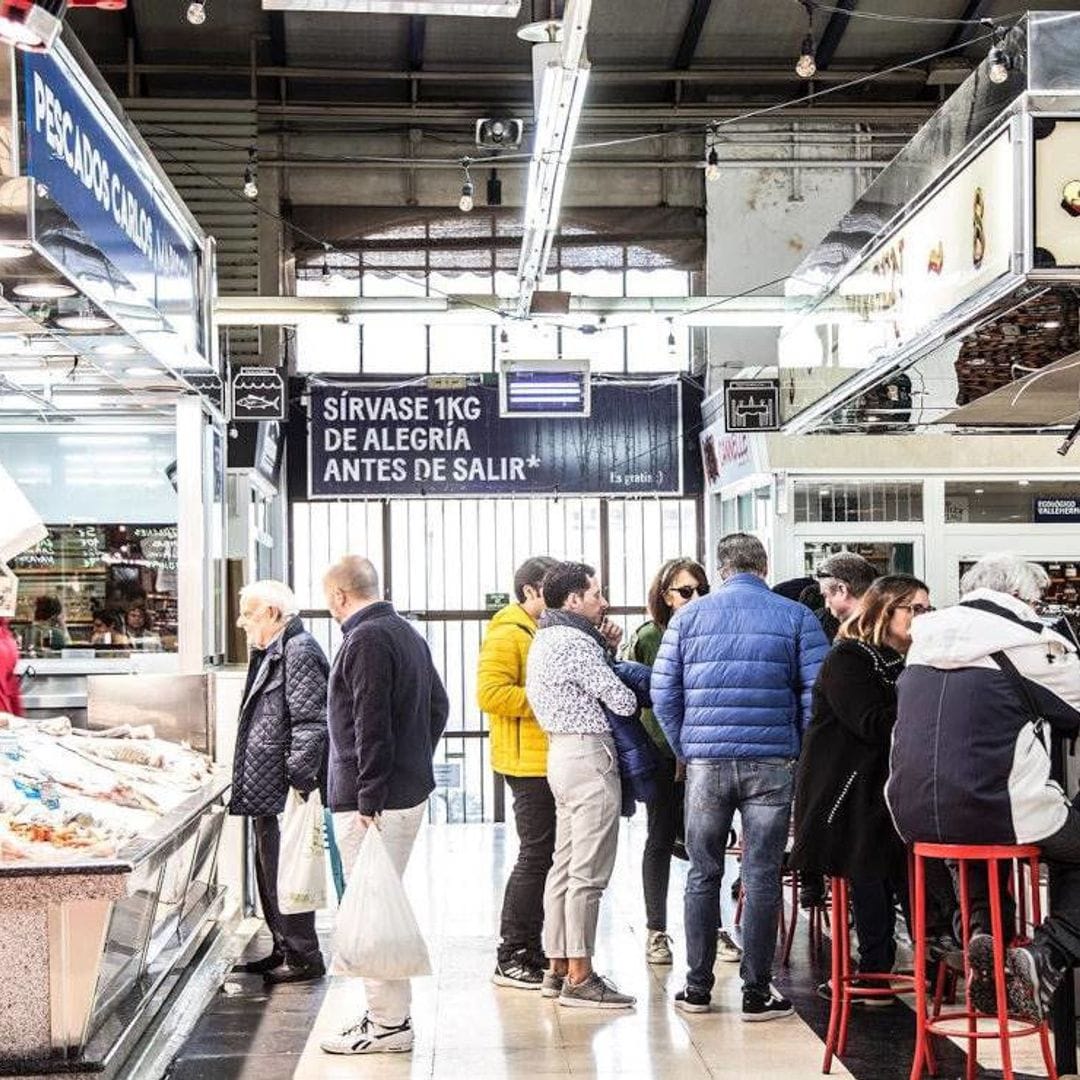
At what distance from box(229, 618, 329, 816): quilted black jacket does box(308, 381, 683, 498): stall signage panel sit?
9.21m

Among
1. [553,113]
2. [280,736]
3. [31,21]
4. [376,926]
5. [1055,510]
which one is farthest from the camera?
[1055,510]

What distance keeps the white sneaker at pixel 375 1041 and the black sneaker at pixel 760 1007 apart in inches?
46.9

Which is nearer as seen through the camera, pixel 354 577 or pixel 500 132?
pixel 354 577

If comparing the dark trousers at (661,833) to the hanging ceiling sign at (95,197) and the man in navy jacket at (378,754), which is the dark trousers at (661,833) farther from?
the hanging ceiling sign at (95,197)

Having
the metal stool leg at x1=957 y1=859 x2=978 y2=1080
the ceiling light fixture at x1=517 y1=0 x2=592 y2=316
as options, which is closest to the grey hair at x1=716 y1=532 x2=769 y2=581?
the metal stool leg at x1=957 y1=859 x2=978 y2=1080

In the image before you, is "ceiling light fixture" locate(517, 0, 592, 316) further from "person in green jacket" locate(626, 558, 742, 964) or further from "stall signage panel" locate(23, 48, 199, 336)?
"person in green jacket" locate(626, 558, 742, 964)

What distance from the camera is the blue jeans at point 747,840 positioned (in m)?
6.02

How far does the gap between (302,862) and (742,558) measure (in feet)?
6.64

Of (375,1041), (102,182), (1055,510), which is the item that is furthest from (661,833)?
(1055,510)

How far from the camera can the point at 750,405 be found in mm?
12797

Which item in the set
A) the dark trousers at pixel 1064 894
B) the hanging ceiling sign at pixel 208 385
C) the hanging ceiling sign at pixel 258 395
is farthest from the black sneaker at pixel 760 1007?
the hanging ceiling sign at pixel 258 395

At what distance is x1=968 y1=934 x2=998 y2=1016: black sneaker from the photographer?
486 centimetres

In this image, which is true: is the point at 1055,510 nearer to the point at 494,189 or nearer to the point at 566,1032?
the point at 494,189

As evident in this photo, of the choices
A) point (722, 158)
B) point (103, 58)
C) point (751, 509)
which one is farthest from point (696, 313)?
point (103, 58)
